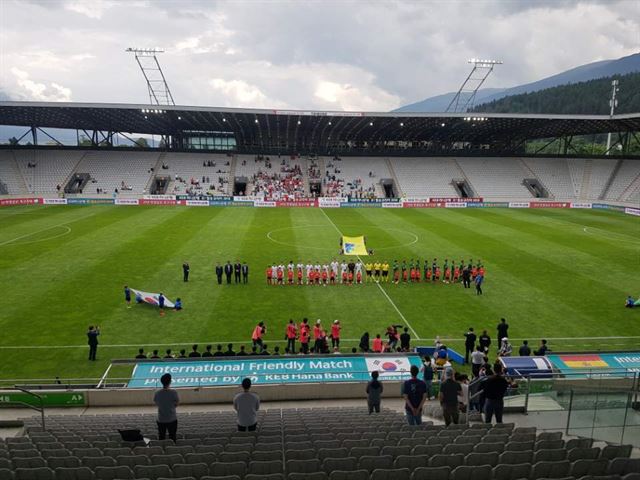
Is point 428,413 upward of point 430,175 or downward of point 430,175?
downward

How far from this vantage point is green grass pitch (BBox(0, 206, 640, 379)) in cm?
1827

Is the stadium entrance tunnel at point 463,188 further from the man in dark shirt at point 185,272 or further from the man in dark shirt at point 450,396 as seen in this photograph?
the man in dark shirt at point 450,396

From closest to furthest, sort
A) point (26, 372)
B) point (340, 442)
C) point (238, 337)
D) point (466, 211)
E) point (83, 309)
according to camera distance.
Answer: point (340, 442)
point (26, 372)
point (238, 337)
point (83, 309)
point (466, 211)

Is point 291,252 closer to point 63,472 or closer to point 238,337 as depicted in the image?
point 238,337

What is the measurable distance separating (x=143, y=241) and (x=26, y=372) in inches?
796

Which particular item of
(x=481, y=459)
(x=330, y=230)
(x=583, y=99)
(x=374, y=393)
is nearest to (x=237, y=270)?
(x=374, y=393)

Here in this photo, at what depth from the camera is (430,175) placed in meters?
71.8

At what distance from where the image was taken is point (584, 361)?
1519cm

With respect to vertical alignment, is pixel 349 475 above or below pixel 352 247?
above

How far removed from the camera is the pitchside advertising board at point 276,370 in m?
13.8

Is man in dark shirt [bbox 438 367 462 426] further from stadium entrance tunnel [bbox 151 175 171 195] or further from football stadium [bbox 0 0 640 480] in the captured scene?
stadium entrance tunnel [bbox 151 175 171 195]

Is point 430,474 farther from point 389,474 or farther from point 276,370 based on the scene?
point 276,370

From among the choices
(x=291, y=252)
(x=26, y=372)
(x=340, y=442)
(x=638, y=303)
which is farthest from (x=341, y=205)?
(x=340, y=442)

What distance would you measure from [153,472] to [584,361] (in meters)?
14.2
